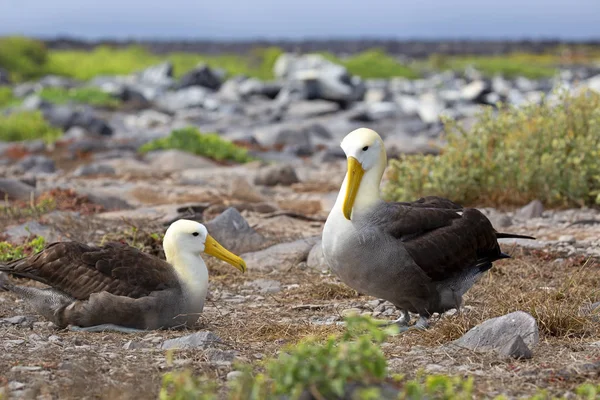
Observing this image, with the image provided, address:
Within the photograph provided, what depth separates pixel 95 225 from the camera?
933cm

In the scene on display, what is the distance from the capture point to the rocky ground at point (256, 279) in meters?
4.93

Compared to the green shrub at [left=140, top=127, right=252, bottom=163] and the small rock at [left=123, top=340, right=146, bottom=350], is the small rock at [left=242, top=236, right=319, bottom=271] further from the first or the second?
the green shrub at [left=140, top=127, right=252, bottom=163]

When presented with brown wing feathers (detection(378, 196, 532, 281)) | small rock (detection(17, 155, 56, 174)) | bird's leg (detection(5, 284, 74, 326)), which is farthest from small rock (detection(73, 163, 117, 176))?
brown wing feathers (detection(378, 196, 532, 281))

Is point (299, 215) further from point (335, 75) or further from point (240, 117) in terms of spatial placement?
point (335, 75)

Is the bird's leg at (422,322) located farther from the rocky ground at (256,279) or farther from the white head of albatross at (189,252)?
the white head of albatross at (189,252)

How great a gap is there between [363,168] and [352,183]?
6.4 inches

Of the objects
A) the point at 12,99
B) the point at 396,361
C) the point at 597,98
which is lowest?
the point at 12,99

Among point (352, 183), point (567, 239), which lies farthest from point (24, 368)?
point (567, 239)

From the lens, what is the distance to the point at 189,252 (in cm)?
633

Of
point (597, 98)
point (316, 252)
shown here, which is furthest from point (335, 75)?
point (316, 252)

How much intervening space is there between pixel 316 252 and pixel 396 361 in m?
3.13

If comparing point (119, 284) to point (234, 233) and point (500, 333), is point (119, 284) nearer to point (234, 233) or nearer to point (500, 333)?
point (500, 333)

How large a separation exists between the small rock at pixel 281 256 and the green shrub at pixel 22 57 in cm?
3653

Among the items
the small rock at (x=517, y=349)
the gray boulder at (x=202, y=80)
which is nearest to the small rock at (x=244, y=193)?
the small rock at (x=517, y=349)
